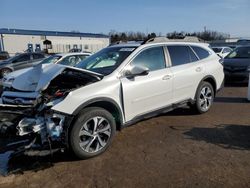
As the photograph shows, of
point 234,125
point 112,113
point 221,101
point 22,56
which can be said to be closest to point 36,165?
point 112,113

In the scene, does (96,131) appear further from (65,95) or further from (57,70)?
(57,70)

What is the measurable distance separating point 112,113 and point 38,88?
1.26 metres

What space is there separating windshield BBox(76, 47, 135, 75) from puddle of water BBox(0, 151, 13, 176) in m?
2.05

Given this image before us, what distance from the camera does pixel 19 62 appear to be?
56.9ft

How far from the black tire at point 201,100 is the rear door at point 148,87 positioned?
3.46ft

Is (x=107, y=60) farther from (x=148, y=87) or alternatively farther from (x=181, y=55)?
(x=181, y=55)

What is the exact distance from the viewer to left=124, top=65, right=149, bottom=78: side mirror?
514 cm

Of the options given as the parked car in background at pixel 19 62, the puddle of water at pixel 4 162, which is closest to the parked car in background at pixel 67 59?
the parked car in background at pixel 19 62

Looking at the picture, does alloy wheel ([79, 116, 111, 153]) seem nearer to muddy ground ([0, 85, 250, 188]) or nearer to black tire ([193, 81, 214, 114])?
muddy ground ([0, 85, 250, 188])

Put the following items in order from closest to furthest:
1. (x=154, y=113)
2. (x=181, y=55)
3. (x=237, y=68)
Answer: (x=154, y=113)
(x=181, y=55)
(x=237, y=68)

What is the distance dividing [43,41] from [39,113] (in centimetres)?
4886

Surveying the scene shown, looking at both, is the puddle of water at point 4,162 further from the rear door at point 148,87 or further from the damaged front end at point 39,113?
the rear door at point 148,87

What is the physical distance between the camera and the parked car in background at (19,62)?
16.5 metres

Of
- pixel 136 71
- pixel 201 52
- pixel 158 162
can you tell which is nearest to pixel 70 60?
pixel 201 52
